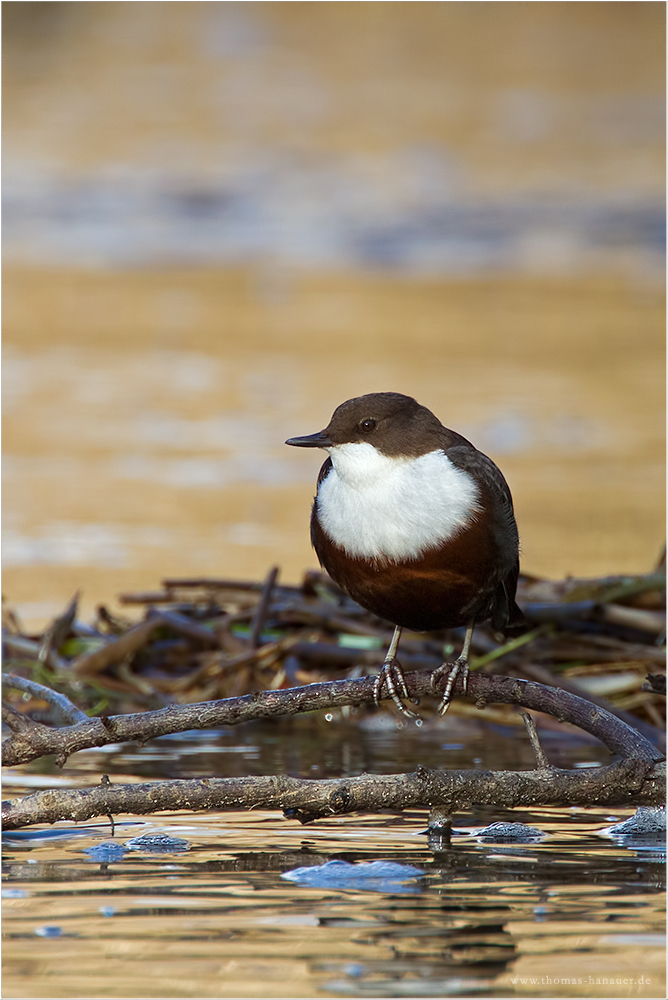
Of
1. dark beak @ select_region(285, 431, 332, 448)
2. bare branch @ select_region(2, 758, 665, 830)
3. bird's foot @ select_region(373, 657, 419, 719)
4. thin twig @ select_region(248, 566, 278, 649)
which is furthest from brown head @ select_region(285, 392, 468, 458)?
thin twig @ select_region(248, 566, 278, 649)

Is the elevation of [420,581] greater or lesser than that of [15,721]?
greater

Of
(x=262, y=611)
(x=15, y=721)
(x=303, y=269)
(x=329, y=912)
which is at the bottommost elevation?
(x=329, y=912)

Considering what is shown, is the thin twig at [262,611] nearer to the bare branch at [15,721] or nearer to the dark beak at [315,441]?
the dark beak at [315,441]

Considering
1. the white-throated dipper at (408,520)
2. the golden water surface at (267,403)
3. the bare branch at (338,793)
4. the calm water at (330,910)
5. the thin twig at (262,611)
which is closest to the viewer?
the calm water at (330,910)

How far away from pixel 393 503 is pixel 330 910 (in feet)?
3.12

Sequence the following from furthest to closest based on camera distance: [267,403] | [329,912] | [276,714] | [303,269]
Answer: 1. [303,269]
2. [267,403]
3. [276,714]
4. [329,912]

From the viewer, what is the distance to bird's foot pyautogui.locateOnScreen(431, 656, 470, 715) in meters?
3.86

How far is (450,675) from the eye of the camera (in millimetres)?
3879

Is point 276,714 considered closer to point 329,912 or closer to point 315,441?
point 329,912

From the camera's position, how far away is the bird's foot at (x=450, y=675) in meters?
3.86

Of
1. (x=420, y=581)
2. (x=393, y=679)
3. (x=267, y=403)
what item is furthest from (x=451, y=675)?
(x=267, y=403)

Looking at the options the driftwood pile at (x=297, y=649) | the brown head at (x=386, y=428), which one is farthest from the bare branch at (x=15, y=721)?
the brown head at (x=386, y=428)

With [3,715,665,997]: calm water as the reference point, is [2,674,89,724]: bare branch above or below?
above

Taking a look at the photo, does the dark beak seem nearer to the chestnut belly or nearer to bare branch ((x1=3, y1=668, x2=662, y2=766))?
the chestnut belly
